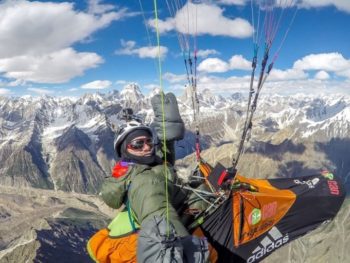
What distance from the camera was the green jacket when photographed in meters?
5.56

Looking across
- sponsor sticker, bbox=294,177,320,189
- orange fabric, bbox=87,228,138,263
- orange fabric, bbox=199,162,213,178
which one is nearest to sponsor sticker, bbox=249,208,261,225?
orange fabric, bbox=199,162,213,178

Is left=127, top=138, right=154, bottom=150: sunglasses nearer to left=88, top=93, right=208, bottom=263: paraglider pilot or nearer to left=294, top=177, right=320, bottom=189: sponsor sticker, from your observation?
left=88, top=93, right=208, bottom=263: paraglider pilot

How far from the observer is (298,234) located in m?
10.2

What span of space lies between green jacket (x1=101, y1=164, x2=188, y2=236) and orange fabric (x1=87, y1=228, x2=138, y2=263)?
0.51 m

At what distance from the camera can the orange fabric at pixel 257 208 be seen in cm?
863

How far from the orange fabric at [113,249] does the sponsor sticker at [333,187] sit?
232 inches

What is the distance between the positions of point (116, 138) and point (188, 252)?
3.72m

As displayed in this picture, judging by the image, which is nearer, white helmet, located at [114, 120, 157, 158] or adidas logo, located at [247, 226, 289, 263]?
white helmet, located at [114, 120, 157, 158]

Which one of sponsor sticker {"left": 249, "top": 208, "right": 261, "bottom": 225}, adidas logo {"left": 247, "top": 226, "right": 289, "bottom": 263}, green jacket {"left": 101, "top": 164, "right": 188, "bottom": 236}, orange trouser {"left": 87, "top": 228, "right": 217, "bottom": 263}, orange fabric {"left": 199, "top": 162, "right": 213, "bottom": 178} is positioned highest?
green jacket {"left": 101, "top": 164, "right": 188, "bottom": 236}

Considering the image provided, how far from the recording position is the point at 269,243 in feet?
32.4

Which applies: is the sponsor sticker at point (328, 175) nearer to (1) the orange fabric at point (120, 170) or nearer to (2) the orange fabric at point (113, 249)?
(1) the orange fabric at point (120, 170)

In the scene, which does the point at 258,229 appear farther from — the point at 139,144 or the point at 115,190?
the point at 115,190

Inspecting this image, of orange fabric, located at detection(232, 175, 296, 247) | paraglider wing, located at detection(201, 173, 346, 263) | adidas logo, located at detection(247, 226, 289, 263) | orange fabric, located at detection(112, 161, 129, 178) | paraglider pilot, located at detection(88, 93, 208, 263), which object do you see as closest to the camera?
paraglider pilot, located at detection(88, 93, 208, 263)

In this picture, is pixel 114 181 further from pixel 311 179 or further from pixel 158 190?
pixel 311 179
